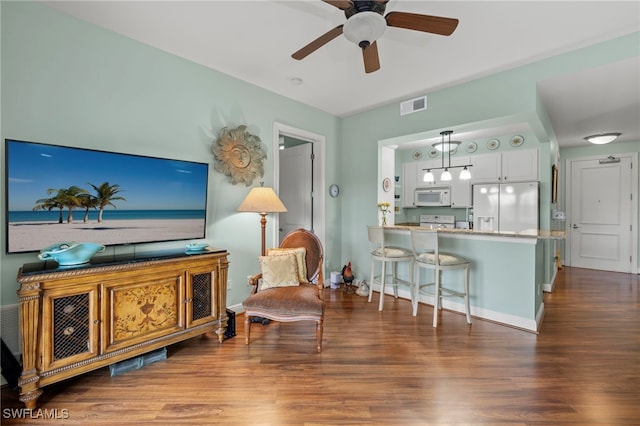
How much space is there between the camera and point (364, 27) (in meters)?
1.73

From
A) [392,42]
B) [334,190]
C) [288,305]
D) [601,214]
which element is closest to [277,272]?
[288,305]

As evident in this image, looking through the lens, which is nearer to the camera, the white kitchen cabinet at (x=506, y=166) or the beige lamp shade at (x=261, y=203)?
the beige lamp shade at (x=261, y=203)

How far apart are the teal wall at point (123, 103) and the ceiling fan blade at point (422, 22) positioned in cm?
199

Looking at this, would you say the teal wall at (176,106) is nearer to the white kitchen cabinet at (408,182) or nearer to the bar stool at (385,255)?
the bar stool at (385,255)

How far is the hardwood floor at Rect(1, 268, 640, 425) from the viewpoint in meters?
1.68

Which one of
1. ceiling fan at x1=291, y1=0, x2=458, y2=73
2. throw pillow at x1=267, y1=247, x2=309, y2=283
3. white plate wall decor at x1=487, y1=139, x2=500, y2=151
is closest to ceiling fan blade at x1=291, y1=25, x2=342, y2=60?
ceiling fan at x1=291, y1=0, x2=458, y2=73

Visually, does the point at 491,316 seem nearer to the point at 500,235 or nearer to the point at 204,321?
the point at 500,235

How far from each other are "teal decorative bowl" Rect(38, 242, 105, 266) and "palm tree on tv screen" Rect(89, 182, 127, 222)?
36cm

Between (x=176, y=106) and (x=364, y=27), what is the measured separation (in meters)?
1.96

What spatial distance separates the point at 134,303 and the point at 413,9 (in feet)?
9.94

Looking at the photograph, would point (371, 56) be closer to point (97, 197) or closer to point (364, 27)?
point (364, 27)

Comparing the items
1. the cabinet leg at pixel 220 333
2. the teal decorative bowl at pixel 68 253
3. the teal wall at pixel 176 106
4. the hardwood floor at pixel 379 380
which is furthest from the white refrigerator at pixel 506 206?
the teal decorative bowl at pixel 68 253

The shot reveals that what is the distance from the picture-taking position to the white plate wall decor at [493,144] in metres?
4.96

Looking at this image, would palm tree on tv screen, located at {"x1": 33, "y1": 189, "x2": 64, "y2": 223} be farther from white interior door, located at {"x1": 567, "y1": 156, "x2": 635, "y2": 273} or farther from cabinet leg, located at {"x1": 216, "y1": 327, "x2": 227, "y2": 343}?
white interior door, located at {"x1": 567, "y1": 156, "x2": 635, "y2": 273}
